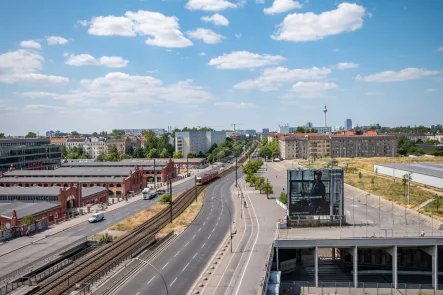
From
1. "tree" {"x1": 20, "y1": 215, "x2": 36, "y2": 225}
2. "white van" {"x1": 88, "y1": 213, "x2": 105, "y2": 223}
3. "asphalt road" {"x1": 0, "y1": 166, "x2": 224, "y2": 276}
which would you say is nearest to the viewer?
"asphalt road" {"x1": 0, "y1": 166, "x2": 224, "y2": 276}

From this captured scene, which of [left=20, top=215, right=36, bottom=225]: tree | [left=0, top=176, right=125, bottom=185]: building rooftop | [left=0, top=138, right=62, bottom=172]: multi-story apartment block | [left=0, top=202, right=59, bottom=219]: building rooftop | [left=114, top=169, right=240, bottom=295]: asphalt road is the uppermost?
[left=0, top=138, right=62, bottom=172]: multi-story apartment block

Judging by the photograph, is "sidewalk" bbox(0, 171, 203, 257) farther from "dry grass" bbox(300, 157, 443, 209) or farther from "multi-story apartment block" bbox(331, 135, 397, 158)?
"multi-story apartment block" bbox(331, 135, 397, 158)

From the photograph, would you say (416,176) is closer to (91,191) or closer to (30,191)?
(91,191)

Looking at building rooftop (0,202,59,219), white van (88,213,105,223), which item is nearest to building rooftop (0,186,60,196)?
building rooftop (0,202,59,219)

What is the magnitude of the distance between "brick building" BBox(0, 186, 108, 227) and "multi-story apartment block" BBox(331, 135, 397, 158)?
14018 cm

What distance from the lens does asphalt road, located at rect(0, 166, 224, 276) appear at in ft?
147

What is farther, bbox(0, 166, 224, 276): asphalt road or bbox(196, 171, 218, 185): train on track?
bbox(196, 171, 218, 185): train on track

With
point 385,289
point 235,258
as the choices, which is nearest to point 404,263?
point 385,289

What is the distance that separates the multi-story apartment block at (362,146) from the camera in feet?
651

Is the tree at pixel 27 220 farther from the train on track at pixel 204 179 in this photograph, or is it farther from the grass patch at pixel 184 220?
the train on track at pixel 204 179

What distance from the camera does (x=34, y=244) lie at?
52.6 meters

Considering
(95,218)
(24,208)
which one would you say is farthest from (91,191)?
(95,218)

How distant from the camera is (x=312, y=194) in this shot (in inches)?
2229

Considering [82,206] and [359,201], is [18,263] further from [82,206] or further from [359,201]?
[359,201]
